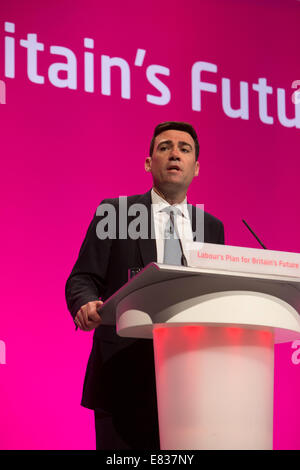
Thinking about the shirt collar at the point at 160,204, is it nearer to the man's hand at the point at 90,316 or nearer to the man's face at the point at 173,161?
the man's face at the point at 173,161

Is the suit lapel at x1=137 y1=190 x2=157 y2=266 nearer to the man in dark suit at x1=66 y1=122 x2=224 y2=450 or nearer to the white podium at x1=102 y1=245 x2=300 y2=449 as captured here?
the man in dark suit at x1=66 y1=122 x2=224 y2=450

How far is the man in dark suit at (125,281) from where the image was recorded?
197cm

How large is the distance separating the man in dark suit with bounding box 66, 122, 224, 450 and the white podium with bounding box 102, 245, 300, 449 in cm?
38

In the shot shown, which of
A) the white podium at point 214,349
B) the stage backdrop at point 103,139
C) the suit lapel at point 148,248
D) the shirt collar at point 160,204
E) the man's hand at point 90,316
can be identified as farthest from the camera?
the stage backdrop at point 103,139

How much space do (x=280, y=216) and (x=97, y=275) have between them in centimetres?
174

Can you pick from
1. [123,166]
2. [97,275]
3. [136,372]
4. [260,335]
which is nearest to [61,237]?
[123,166]

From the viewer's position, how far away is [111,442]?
6.46 feet

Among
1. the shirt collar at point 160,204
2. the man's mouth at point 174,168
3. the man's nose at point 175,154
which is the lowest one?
the shirt collar at point 160,204

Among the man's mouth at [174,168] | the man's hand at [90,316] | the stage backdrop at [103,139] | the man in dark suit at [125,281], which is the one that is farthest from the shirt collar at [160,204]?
the stage backdrop at [103,139]

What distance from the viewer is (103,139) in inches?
128

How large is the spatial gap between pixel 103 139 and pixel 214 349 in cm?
206

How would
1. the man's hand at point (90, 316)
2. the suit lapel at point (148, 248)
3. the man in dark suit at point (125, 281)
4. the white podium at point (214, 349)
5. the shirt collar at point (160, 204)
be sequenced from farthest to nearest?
the shirt collar at point (160, 204) → the suit lapel at point (148, 248) → the man in dark suit at point (125, 281) → the man's hand at point (90, 316) → the white podium at point (214, 349)

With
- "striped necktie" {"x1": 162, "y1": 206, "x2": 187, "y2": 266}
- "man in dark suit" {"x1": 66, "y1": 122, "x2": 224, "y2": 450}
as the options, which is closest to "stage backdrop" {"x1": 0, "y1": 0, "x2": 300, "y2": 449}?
"man in dark suit" {"x1": 66, "y1": 122, "x2": 224, "y2": 450}

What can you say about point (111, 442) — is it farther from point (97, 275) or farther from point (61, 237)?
point (61, 237)
